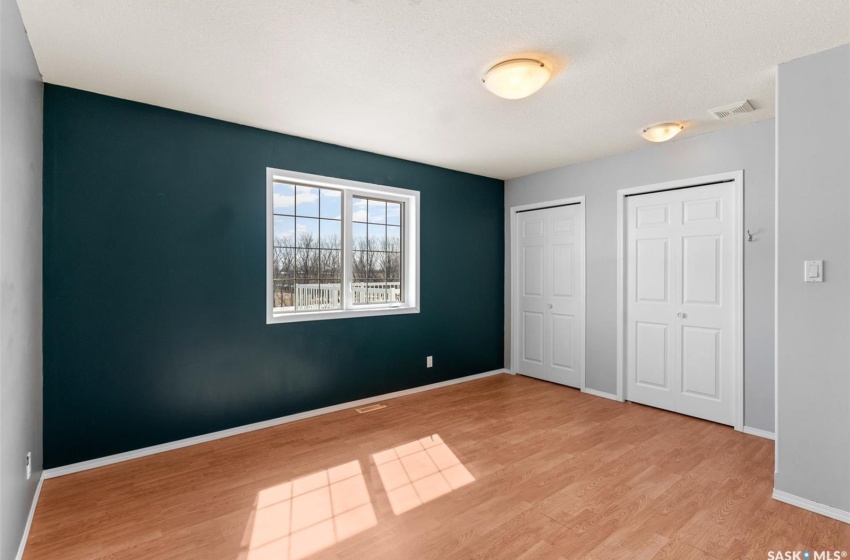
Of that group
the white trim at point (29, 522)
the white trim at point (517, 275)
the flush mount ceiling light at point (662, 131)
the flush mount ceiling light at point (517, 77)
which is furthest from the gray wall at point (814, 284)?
the white trim at point (29, 522)

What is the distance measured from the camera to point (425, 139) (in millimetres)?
3885

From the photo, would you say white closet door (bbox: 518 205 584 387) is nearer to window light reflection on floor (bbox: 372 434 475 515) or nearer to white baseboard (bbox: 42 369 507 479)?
white baseboard (bbox: 42 369 507 479)

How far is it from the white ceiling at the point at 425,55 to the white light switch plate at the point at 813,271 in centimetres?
120

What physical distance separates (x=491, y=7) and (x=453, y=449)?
2834 millimetres

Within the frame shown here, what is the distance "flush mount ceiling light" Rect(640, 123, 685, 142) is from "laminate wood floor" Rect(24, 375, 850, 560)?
2.49m

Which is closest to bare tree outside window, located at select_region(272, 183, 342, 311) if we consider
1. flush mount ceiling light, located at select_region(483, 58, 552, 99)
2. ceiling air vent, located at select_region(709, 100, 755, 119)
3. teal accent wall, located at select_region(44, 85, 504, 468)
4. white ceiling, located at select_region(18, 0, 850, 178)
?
teal accent wall, located at select_region(44, 85, 504, 468)

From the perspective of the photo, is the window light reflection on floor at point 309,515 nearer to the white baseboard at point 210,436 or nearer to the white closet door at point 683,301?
the white baseboard at point 210,436

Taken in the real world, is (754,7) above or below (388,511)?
above

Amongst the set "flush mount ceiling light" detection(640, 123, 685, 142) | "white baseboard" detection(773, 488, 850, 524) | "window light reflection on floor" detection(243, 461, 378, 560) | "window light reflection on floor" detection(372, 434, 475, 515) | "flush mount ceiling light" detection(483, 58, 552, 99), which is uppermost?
"flush mount ceiling light" detection(640, 123, 685, 142)

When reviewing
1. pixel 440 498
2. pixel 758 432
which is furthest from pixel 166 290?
pixel 758 432

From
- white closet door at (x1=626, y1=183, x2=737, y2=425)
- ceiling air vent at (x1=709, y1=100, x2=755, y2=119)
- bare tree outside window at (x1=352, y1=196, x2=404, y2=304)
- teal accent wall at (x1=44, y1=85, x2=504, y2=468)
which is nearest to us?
teal accent wall at (x1=44, y1=85, x2=504, y2=468)

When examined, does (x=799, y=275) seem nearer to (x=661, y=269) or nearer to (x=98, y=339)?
(x=661, y=269)

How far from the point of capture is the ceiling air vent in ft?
9.98

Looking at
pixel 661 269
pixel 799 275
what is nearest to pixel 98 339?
pixel 799 275
